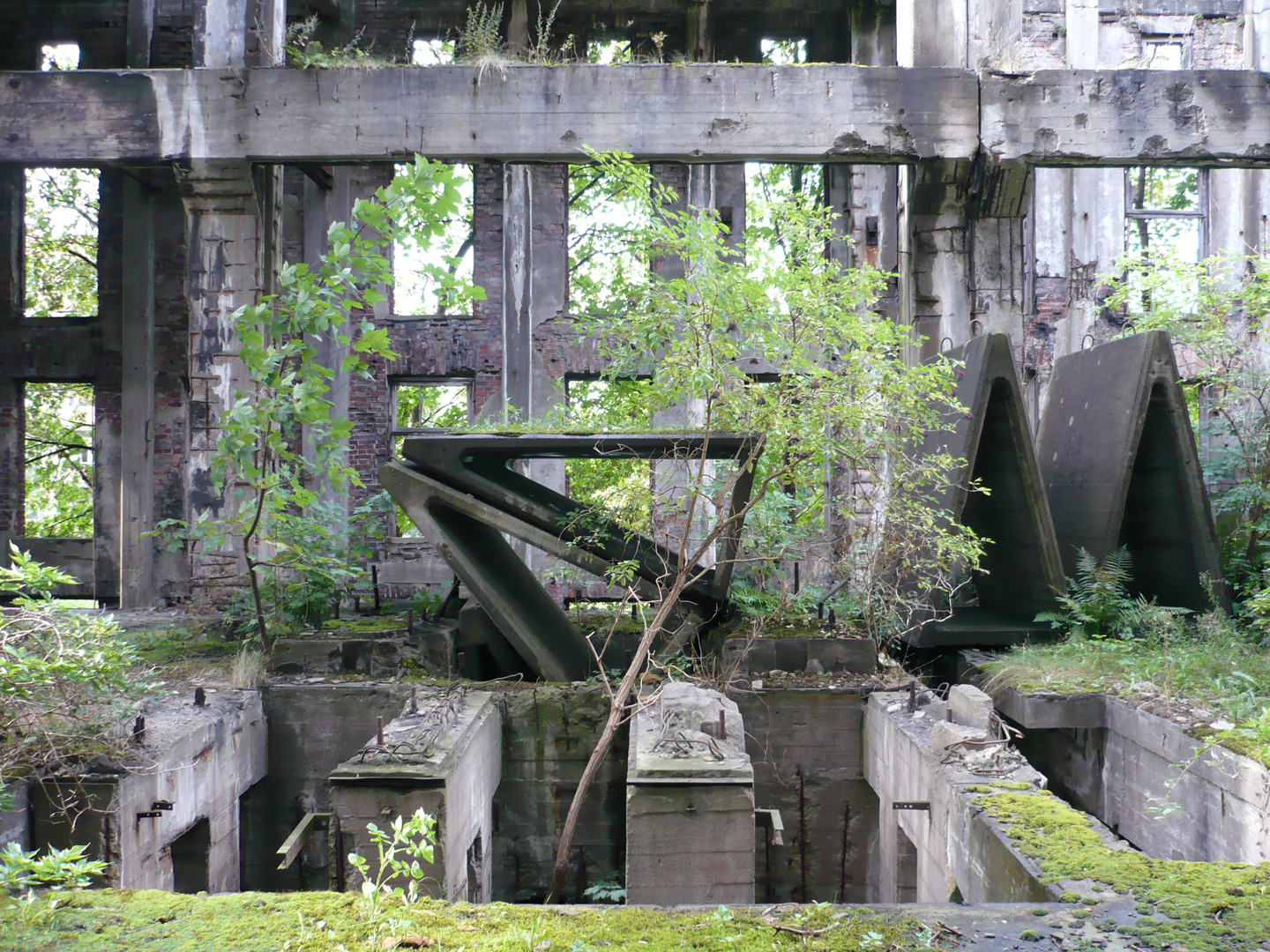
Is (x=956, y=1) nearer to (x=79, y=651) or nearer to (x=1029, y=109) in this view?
(x=1029, y=109)

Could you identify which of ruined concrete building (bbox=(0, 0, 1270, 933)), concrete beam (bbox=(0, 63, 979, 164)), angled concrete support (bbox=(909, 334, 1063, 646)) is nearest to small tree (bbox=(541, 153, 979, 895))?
angled concrete support (bbox=(909, 334, 1063, 646))

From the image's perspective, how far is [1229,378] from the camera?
852 cm

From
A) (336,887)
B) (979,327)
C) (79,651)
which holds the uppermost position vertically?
(979,327)

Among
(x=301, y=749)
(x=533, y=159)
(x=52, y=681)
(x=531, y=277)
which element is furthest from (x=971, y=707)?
(x=531, y=277)

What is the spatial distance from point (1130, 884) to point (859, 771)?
3175 millimetres

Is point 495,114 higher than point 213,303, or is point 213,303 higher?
point 495,114

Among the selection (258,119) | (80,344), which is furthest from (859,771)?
(80,344)

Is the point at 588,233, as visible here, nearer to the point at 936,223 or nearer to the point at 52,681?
the point at 936,223

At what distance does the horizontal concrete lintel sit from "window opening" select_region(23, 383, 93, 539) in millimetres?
7057

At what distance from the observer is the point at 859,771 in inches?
240

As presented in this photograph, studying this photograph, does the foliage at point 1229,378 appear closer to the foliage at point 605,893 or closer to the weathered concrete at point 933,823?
the weathered concrete at point 933,823

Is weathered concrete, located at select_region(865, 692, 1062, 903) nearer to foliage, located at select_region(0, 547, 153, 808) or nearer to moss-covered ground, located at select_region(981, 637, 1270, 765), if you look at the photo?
moss-covered ground, located at select_region(981, 637, 1270, 765)

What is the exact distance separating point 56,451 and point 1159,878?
15032 millimetres

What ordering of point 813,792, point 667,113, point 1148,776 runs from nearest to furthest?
point 1148,776 < point 813,792 < point 667,113
